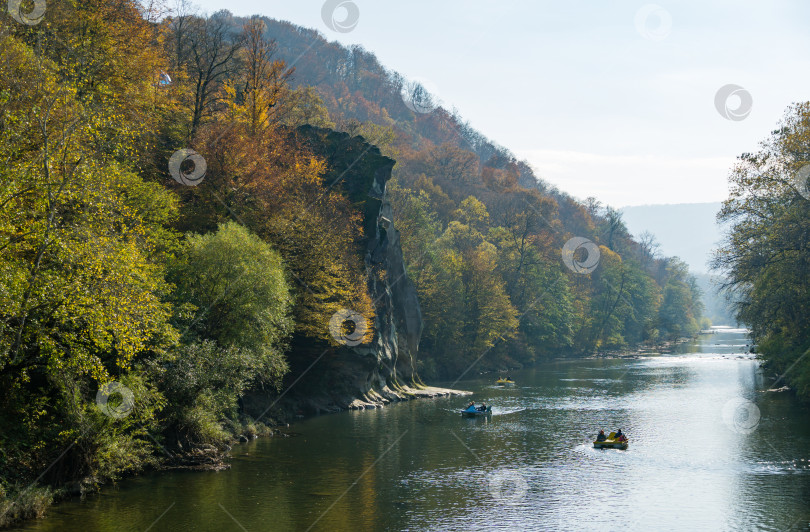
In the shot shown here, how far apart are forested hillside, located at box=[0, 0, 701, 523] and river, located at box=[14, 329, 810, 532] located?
142 inches

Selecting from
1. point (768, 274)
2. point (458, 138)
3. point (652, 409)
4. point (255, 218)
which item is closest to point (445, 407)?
point (652, 409)

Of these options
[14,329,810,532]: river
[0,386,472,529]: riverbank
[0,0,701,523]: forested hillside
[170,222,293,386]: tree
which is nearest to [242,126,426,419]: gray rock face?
[0,0,701,523]: forested hillside

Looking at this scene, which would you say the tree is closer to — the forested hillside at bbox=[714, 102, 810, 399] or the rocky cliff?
the rocky cliff

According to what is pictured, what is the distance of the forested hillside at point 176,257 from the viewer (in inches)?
939

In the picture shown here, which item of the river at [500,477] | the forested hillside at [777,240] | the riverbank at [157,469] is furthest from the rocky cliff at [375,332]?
the forested hillside at [777,240]

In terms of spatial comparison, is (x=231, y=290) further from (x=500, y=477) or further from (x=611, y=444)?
(x=611, y=444)

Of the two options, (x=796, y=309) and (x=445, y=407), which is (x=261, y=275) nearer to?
(x=445, y=407)

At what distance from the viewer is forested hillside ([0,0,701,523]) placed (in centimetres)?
2386

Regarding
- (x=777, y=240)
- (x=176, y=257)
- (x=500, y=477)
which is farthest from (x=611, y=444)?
(x=176, y=257)

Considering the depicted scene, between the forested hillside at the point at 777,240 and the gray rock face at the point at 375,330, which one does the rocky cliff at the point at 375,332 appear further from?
the forested hillside at the point at 777,240

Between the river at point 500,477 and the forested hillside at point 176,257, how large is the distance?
11.8 feet

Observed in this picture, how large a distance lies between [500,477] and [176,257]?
71.9ft

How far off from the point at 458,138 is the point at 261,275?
156505 millimetres

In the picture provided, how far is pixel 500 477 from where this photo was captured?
32500 mm
